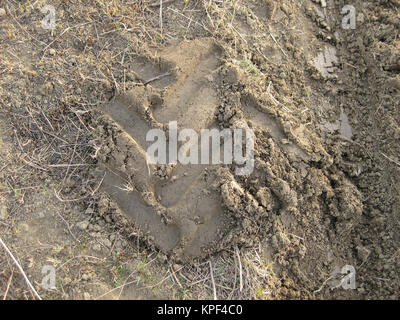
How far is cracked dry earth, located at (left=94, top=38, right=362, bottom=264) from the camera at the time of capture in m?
2.31

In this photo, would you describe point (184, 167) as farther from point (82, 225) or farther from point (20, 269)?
point (20, 269)

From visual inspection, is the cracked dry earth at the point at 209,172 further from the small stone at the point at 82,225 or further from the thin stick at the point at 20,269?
the thin stick at the point at 20,269

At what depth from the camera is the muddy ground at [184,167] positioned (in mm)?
2295

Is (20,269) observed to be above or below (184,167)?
below

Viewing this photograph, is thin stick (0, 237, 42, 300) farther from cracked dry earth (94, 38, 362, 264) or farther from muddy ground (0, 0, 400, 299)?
cracked dry earth (94, 38, 362, 264)

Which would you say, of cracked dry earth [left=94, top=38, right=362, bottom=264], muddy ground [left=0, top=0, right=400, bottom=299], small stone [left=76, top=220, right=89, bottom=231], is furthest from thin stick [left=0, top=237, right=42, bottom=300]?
cracked dry earth [left=94, top=38, right=362, bottom=264]

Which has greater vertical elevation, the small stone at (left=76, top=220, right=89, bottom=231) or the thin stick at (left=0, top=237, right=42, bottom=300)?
the small stone at (left=76, top=220, right=89, bottom=231)

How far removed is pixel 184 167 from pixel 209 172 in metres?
0.17

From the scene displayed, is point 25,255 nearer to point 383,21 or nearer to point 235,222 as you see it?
point 235,222

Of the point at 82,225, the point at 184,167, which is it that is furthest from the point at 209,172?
the point at 82,225

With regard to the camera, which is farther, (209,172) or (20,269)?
(209,172)

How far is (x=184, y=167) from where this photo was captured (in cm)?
238

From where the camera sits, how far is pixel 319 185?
2.52 metres

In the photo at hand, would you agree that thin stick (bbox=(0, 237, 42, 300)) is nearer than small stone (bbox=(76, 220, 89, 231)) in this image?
Yes
